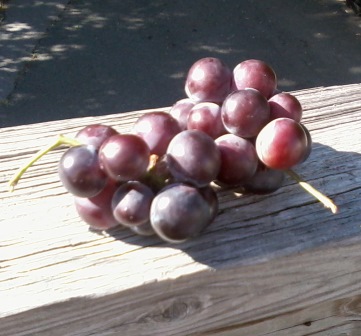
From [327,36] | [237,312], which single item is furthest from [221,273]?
[327,36]

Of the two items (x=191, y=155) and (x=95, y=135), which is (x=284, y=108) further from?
(x=95, y=135)

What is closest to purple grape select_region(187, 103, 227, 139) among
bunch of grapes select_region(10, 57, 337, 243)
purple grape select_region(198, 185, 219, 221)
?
bunch of grapes select_region(10, 57, 337, 243)

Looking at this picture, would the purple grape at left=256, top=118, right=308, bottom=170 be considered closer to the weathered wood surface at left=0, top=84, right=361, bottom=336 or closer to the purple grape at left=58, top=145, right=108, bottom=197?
A: the weathered wood surface at left=0, top=84, right=361, bottom=336

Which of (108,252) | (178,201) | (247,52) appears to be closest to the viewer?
(178,201)

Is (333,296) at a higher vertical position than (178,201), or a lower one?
lower

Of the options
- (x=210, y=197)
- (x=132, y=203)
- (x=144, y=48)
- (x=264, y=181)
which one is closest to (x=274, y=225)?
(x=264, y=181)

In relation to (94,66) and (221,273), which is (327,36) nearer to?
(94,66)

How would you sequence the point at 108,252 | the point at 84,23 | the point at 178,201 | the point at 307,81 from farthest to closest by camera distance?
1. the point at 84,23
2. the point at 307,81
3. the point at 108,252
4. the point at 178,201

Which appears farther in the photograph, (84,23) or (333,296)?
(84,23)
